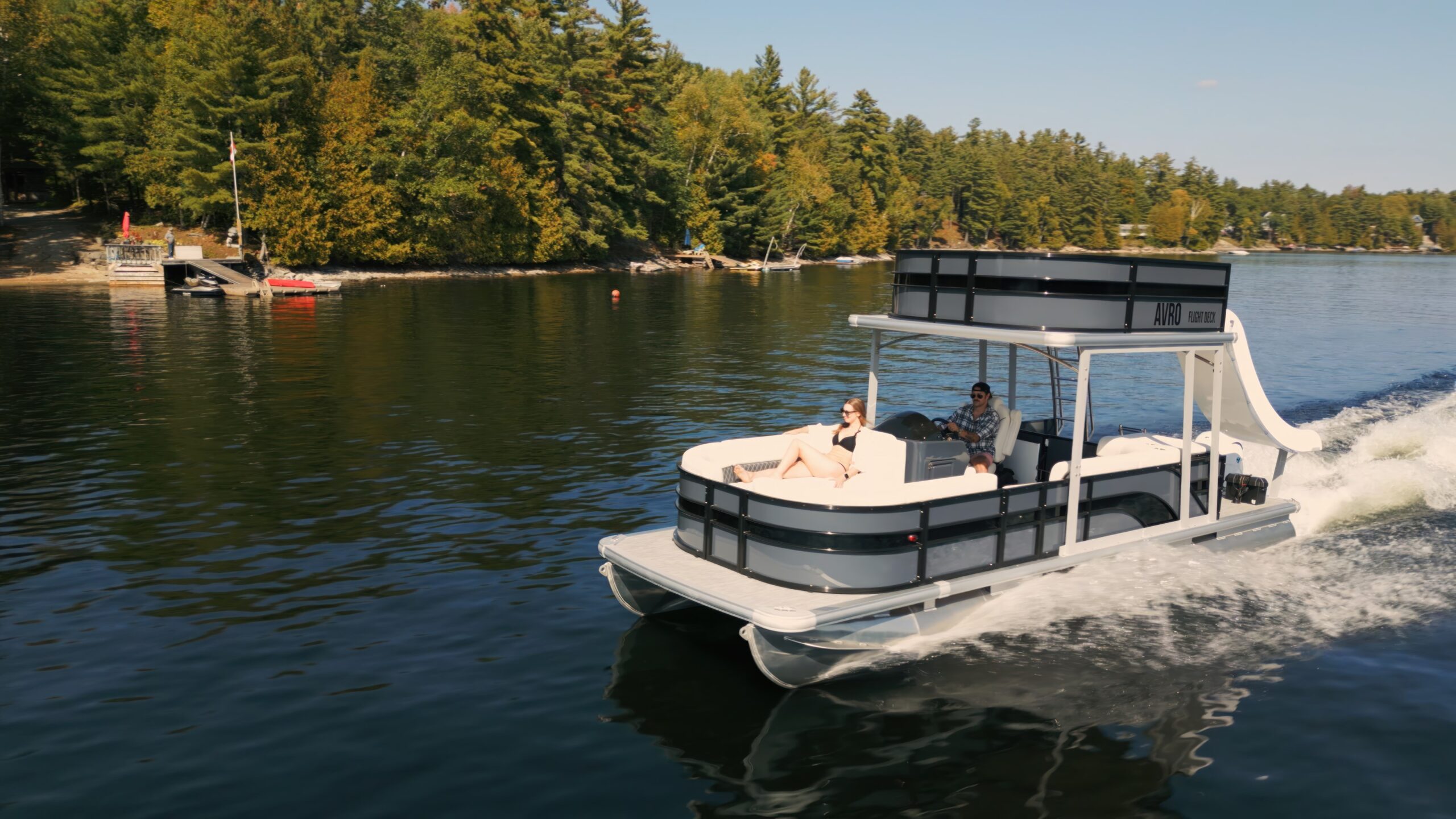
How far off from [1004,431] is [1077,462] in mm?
1646

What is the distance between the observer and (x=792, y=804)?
715cm

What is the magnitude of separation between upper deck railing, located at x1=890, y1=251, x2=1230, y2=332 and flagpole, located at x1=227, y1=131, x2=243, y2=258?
5703 cm

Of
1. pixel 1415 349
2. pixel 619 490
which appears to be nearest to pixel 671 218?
pixel 1415 349

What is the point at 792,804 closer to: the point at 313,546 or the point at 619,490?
the point at 313,546

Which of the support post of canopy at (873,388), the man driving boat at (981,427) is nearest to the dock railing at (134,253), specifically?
the support post of canopy at (873,388)

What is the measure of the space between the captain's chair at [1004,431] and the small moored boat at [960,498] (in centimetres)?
2

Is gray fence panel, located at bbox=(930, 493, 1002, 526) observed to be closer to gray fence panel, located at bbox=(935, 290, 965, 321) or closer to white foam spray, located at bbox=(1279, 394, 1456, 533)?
gray fence panel, located at bbox=(935, 290, 965, 321)

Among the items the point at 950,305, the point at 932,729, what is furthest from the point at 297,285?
the point at 932,729

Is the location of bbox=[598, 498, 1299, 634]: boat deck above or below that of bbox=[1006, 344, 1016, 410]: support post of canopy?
below

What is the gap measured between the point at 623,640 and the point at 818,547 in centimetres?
253

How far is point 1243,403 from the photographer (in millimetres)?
12531

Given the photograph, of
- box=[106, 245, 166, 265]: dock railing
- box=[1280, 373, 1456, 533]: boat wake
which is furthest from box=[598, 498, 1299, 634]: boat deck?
box=[106, 245, 166, 265]: dock railing

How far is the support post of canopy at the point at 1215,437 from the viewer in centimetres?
1158

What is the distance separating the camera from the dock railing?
57406mm
